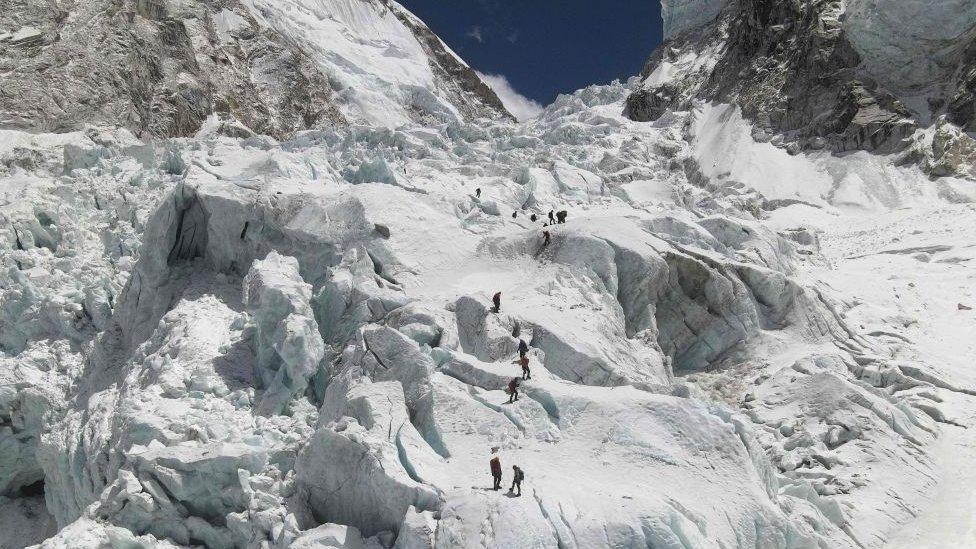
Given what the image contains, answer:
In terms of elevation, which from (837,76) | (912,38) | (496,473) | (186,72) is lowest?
(186,72)

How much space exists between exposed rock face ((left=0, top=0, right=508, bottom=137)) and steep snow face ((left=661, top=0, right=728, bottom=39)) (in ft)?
85.6

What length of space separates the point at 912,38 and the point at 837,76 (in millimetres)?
5514

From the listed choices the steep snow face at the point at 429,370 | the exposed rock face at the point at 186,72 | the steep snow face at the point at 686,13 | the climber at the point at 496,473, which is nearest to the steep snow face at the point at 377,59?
the exposed rock face at the point at 186,72

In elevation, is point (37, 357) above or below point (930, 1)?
below

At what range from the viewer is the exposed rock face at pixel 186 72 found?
57.4 metres

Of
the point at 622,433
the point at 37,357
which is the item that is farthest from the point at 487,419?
the point at 37,357

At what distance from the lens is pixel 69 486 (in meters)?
20.8

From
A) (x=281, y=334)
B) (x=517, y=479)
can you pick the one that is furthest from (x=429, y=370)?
(x=281, y=334)

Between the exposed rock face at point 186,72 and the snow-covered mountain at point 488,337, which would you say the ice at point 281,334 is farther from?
the exposed rock face at point 186,72

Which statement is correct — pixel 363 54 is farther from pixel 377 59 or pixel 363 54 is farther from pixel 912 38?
pixel 912 38

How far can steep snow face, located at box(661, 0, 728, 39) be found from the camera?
88.6 meters

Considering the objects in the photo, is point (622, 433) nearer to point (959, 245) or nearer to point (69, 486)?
point (69, 486)

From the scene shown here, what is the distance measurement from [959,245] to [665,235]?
19025 millimetres

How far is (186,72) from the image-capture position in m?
69.2
